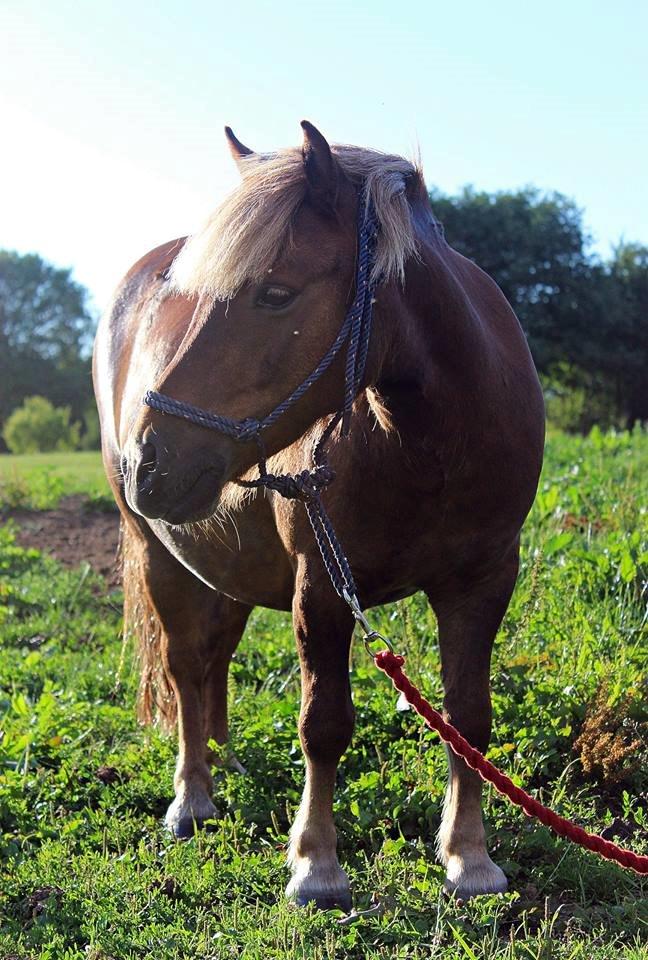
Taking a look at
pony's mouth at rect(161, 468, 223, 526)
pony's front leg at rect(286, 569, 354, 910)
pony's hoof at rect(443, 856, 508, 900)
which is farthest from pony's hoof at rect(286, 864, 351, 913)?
pony's mouth at rect(161, 468, 223, 526)

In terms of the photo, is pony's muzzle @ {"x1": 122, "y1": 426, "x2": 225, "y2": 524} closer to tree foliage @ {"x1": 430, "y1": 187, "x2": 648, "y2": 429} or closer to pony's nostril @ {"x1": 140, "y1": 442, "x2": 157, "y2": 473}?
pony's nostril @ {"x1": 140, "y1": 442, "x2": 157, "y2": 473}

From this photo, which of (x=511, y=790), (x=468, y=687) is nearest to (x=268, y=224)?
(x=511, y=790)

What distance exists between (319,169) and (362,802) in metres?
2.28

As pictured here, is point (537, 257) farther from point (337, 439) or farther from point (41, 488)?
point (337, 439)

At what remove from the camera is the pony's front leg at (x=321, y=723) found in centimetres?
291

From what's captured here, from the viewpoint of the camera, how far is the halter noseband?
7.35 feet

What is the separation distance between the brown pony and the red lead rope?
55 centimetres

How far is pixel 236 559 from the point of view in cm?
353

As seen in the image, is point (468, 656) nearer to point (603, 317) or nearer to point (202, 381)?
point (202, 381)

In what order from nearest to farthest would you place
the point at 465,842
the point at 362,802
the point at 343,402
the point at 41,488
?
the point at 343,402
the point at 465,842
the point at 362,802
the point at 41,488

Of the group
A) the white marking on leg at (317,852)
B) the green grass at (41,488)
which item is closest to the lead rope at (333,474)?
the white marking on leg at (317,852)

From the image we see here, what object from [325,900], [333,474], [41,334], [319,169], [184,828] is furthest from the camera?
[41,334]

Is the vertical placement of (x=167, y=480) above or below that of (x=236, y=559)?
above

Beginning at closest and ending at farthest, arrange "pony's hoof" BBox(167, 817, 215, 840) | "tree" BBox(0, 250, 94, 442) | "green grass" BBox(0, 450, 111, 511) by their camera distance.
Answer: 1. "pony's hoof" BBox(167, 817, 215, 840)
2. "green grass" BBox(0, 450, 111, 511)
3. "tree" BBox(0, 250, 94, 442)
